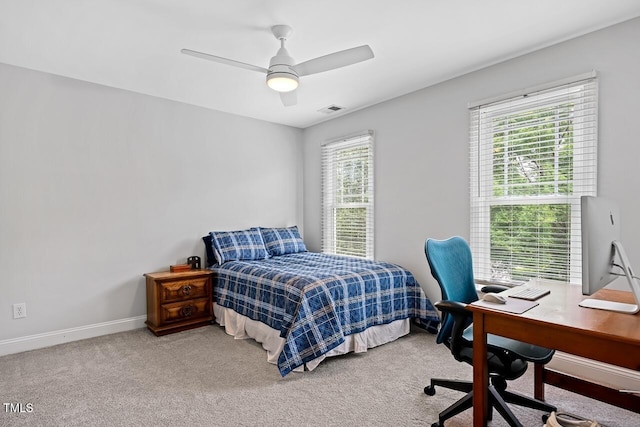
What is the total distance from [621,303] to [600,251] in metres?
0.48

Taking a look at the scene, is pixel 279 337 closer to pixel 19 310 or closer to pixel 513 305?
pixel 513 305

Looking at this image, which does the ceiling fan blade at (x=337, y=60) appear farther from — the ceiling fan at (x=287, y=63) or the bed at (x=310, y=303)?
the bed at (x=310, y=303)

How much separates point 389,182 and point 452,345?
7.60ft

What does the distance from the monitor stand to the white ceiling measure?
1.59m

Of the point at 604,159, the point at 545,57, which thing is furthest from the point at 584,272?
the point at 545,57

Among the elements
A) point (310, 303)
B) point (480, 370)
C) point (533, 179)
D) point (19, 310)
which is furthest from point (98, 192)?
point (533, 179)

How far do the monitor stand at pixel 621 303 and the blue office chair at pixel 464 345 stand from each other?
34 cm

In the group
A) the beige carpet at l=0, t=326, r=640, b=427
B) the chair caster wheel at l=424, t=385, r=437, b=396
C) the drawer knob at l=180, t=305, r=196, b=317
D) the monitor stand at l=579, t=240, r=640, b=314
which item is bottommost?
the beige carpet at l=0, t=326, r=640, b=427

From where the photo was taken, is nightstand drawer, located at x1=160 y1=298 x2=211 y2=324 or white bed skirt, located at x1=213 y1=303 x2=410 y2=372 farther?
nightstand drawer, located at x1=160 y1=298 x2=211 y2=324

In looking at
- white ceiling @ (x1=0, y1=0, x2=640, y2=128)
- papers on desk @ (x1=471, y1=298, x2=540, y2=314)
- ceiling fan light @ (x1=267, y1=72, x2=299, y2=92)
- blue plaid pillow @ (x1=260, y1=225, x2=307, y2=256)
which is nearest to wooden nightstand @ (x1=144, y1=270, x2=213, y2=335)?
blue plaid pillow @ (x1=260, y1=225, x2=307, y2=256)

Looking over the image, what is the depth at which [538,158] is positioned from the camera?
9.05 ft

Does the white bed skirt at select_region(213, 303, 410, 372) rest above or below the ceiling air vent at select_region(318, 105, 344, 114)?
below

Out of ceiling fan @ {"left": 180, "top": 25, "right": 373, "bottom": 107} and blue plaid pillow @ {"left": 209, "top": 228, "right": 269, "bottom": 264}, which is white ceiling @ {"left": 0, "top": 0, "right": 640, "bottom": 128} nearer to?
ceiling fan @ {"left": 180, "top": 25, "right": 373, "bottom": 107}

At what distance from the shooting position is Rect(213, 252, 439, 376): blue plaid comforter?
260cm
